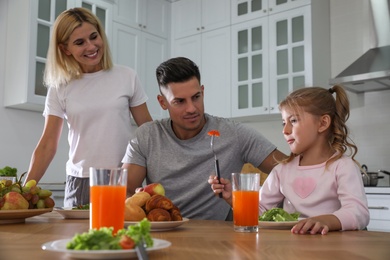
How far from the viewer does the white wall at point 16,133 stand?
12.6ft

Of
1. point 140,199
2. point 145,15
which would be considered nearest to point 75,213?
point 140,199

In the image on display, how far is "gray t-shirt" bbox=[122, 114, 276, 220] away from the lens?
185cm

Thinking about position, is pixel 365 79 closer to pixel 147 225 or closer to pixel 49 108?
pixel 49 108

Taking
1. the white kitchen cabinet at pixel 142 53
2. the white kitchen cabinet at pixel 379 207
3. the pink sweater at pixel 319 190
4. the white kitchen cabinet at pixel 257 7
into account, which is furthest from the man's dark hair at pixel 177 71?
the white kitchen cabinet at pixel 142 53

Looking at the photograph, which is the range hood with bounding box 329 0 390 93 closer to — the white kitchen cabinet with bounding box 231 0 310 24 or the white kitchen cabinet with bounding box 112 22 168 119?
the white kitchen cabinet with bounding box 231 0 310 24

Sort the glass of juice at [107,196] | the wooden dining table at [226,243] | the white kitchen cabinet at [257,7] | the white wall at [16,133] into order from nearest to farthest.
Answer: the wooden dining table at [226,243], the glass of juice at [107,196], the white wall at [16,133], the white kitchen cabinet at [257,7]

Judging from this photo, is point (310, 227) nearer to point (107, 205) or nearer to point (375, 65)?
point (107, 205)

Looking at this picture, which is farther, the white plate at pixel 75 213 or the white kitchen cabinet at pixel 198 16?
the white kitchen cabinet at pixel 198 16

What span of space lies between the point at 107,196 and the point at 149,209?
26cm

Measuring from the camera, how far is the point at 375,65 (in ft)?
11.8

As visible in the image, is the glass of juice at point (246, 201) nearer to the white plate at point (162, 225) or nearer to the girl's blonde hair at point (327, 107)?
Answer: the white plate at point (162, 225)

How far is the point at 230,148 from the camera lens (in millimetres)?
1896

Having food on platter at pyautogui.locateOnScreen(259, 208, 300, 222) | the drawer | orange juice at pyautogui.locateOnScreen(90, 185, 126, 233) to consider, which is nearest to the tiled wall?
the drawer

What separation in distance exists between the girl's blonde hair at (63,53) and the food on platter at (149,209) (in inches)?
45.5
